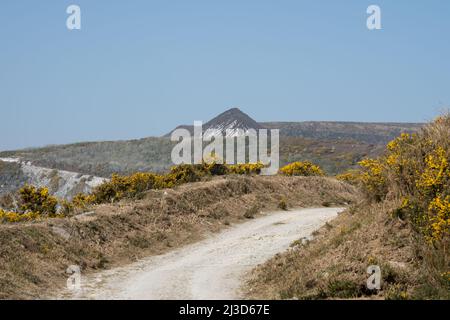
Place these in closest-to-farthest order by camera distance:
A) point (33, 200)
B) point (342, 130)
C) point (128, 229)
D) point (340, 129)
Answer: point (128, 229) < point (33, 200) < point (342, 130) < point (340, 129)

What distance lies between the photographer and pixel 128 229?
62.6 ft

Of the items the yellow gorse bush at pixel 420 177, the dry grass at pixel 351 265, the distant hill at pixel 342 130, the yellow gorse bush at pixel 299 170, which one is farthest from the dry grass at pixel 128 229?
the distant hill at pixel 342 130

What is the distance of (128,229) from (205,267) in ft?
15.2

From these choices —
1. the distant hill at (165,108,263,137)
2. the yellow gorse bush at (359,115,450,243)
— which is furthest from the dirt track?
the distant hill at (165,108,263,137)

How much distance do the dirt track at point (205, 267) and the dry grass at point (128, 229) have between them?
0.81 metres

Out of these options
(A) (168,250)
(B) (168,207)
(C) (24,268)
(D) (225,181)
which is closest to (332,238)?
(A) (168,250)

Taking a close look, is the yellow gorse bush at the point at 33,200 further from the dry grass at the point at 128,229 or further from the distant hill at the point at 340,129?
the distant hill at the point at 340,129

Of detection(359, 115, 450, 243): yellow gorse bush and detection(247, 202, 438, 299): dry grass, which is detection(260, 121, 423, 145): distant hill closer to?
→ detection(359, 115, 450, 243): yellow gorse bush

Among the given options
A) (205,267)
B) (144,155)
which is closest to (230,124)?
(144,155)

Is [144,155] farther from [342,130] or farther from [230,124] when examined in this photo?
[342,130]

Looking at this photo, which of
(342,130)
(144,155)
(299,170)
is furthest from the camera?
(342,130)

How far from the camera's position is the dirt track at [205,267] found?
12.2m

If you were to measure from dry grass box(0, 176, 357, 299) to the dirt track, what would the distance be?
0.81m

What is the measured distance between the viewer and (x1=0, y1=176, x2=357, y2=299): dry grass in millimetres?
13562
